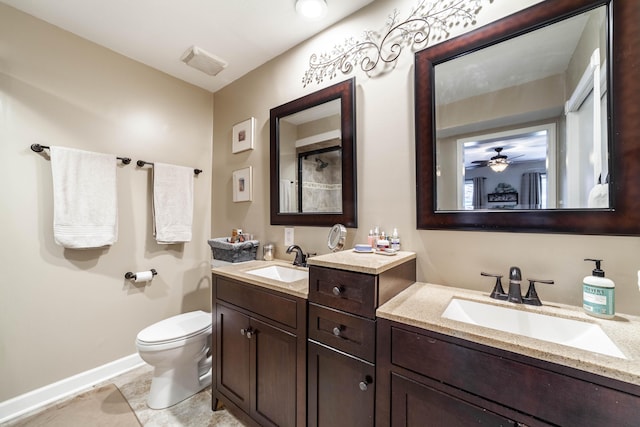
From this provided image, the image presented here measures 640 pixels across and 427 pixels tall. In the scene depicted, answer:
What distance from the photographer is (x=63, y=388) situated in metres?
1.77

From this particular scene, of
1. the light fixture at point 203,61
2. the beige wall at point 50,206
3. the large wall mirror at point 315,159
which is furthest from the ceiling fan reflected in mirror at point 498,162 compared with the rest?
the beige wall at point 50,206

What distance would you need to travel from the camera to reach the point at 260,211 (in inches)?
86.1

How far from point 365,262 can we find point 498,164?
769 mm

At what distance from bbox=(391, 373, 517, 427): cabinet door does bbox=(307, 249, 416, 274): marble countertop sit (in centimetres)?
38

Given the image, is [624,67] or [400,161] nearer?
[624,67]

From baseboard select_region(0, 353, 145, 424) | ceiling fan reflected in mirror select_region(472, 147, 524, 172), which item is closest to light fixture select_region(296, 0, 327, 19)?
ceiling fan reflected in mirror select_region(472, 147, 524, 172)

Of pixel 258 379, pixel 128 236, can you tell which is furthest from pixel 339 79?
pixel 128 236

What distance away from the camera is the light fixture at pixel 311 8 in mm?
1543

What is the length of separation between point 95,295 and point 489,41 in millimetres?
2919

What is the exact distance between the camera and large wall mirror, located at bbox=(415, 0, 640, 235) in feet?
3.13

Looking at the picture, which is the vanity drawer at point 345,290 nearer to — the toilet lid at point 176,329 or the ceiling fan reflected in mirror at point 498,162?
the ceiling fan reflected in mirror at point 498,162

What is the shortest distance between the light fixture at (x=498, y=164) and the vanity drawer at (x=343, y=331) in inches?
34.9

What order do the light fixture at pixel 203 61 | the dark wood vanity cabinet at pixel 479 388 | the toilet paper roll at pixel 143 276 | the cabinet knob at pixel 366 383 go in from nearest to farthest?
1. the dark wood vanity cabinet at pixel 479 388
2. the cabinet knob at pixel 366 383
3. the light fixture at pixel 203 61
4. the toilet paper roll at pixel 143 276

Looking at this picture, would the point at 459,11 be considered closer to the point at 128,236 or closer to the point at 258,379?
the point at 258,379
